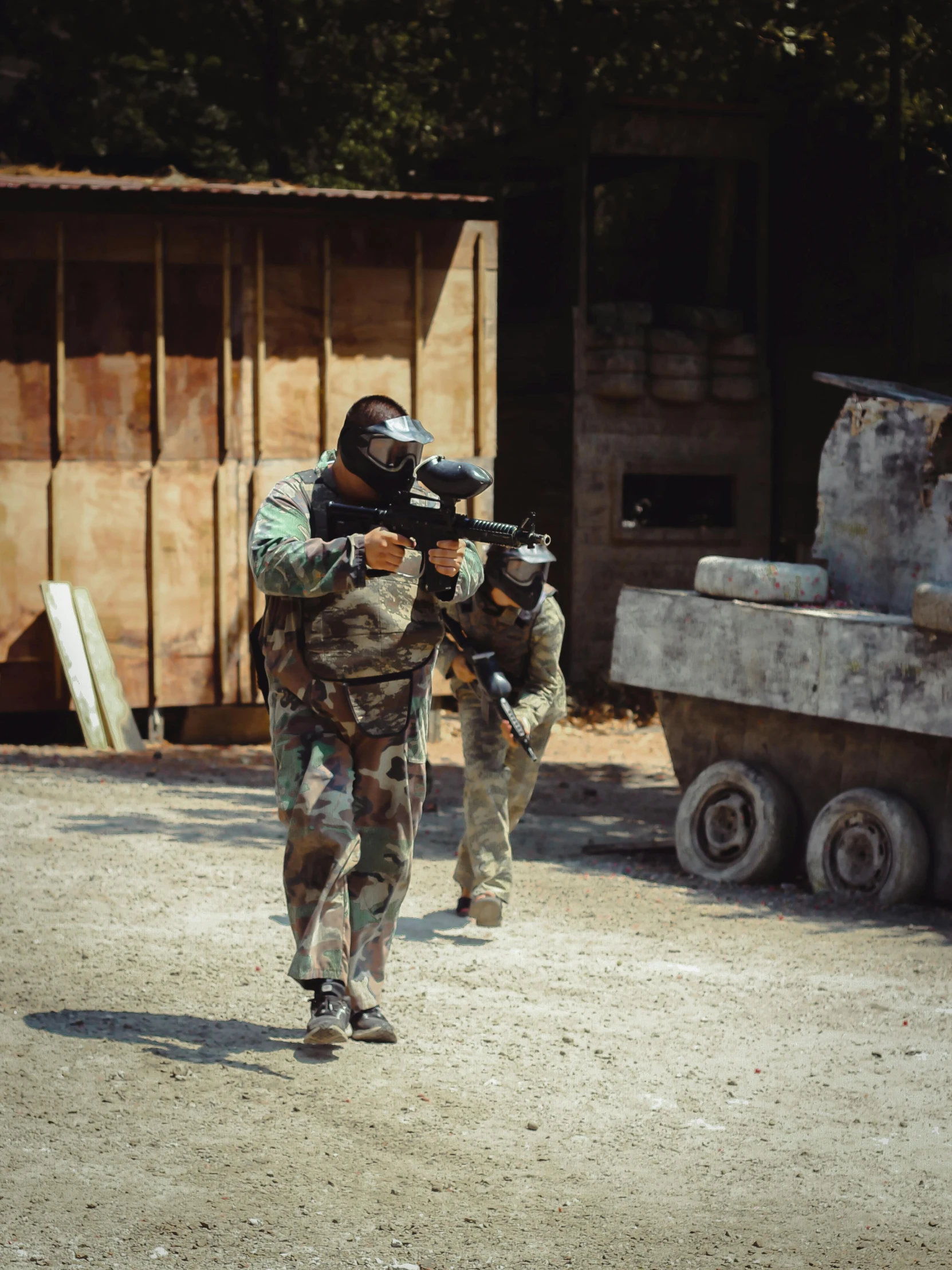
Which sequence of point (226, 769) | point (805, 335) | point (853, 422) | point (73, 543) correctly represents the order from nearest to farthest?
point (853, 422) → point (226, 769) → point (73, 543) → point (805, 335)

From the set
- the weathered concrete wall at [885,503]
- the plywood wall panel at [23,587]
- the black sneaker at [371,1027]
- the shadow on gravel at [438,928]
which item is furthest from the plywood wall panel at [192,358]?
the black sneaker at [371,1027]

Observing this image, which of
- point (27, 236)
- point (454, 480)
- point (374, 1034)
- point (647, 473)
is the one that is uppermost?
point (27, 236)

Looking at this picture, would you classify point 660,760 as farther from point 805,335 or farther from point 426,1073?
point 426,1073

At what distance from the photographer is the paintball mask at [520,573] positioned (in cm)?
703

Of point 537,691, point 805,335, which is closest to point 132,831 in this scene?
point 537,691

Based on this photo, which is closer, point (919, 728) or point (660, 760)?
point (919, 728)

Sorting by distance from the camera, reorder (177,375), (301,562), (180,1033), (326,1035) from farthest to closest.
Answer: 1. (177,375)
2. (180,1033)
3. (326,1035)
4. (301,562)

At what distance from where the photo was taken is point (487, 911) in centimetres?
703

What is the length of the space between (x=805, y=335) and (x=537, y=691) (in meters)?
11.1

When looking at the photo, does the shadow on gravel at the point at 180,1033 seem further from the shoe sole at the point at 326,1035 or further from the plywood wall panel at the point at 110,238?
the plywood wall panel at the point at 110,238

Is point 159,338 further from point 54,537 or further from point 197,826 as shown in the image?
point 197,826

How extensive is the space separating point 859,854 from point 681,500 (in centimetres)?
1014

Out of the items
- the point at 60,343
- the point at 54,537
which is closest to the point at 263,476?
the point at 54,537

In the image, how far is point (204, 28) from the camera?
20734 mm
